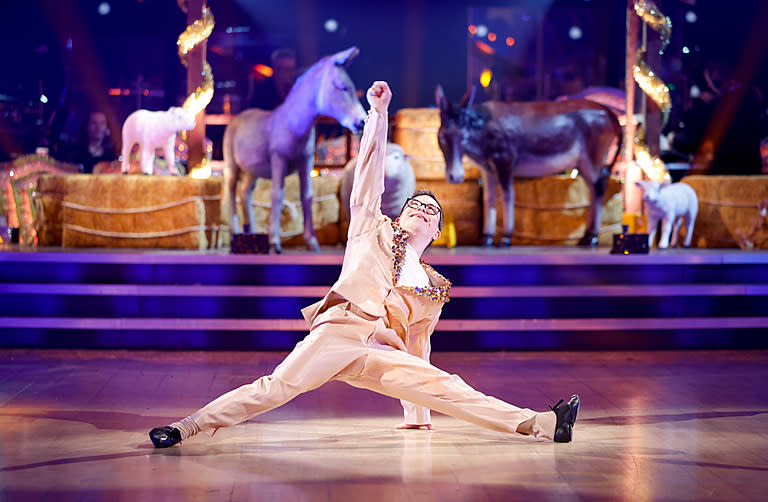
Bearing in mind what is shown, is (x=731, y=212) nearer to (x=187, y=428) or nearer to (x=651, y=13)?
(x=651, y=13)

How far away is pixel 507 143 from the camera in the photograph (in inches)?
262

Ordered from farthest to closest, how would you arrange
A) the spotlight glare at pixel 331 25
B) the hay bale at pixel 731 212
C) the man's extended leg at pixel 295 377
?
the spotlight glare at pixel 331 25, the hay bale at pixel 731 212, the man's extended leg at pixel 295 377

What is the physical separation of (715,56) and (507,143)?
4.17 meters

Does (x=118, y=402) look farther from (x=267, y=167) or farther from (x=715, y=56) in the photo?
(x=715, y=56)

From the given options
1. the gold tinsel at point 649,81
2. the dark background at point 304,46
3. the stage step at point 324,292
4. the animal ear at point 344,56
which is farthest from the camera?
the dark background at point 304,46

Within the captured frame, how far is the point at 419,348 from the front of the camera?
11.3ft

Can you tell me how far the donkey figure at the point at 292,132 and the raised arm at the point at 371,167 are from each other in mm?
2316

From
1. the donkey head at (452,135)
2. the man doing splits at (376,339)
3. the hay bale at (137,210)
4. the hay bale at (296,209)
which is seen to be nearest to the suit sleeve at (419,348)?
the man doing splits at (376,339)

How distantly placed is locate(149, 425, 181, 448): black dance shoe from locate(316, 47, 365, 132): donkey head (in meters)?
2.77

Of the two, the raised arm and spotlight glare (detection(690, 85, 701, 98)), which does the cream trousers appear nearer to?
the raised arm

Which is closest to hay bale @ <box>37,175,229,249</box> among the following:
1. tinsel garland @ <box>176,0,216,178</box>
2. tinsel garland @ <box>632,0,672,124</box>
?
tinsel garland @ <box>176,0,216,178</box>

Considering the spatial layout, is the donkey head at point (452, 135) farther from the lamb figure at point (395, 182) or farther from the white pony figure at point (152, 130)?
the white pony figure at point (152, 130)

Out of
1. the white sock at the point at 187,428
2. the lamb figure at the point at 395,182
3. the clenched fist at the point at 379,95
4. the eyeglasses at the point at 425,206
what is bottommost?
the white sock at the point at 187,428

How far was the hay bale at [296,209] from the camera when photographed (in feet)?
23.1
